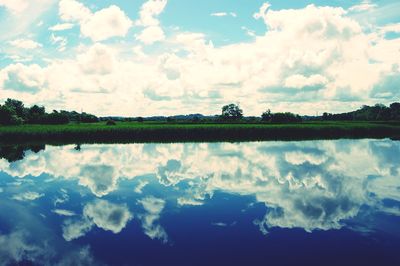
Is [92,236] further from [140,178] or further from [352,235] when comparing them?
[140,178]

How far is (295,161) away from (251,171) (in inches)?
301

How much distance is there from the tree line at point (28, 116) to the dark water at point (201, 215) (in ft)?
177

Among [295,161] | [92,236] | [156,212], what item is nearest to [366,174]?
[295,161]

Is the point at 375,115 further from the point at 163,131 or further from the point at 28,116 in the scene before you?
the point at 28,116

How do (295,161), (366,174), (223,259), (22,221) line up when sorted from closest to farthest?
(223,259) → (22,221) → (366,174) → (295,161)

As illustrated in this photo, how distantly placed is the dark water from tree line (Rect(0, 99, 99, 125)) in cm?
5383

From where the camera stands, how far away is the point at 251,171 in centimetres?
2656

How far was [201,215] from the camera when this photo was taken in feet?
49.8

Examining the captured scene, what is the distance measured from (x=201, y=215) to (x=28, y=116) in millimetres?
95255

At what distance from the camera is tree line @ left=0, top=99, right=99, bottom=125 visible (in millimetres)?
75938

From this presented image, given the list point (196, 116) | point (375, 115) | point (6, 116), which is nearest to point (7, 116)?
point (6, 116)

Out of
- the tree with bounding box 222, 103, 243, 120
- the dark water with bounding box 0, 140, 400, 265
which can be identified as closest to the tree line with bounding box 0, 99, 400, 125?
the tree with bounding box 222, 103, 243, 120

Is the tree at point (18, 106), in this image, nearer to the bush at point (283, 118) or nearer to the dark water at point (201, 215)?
the bush at point (283, 118)

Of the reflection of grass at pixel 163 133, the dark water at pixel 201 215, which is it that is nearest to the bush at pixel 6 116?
the reflection of grass at pixel 163 133
